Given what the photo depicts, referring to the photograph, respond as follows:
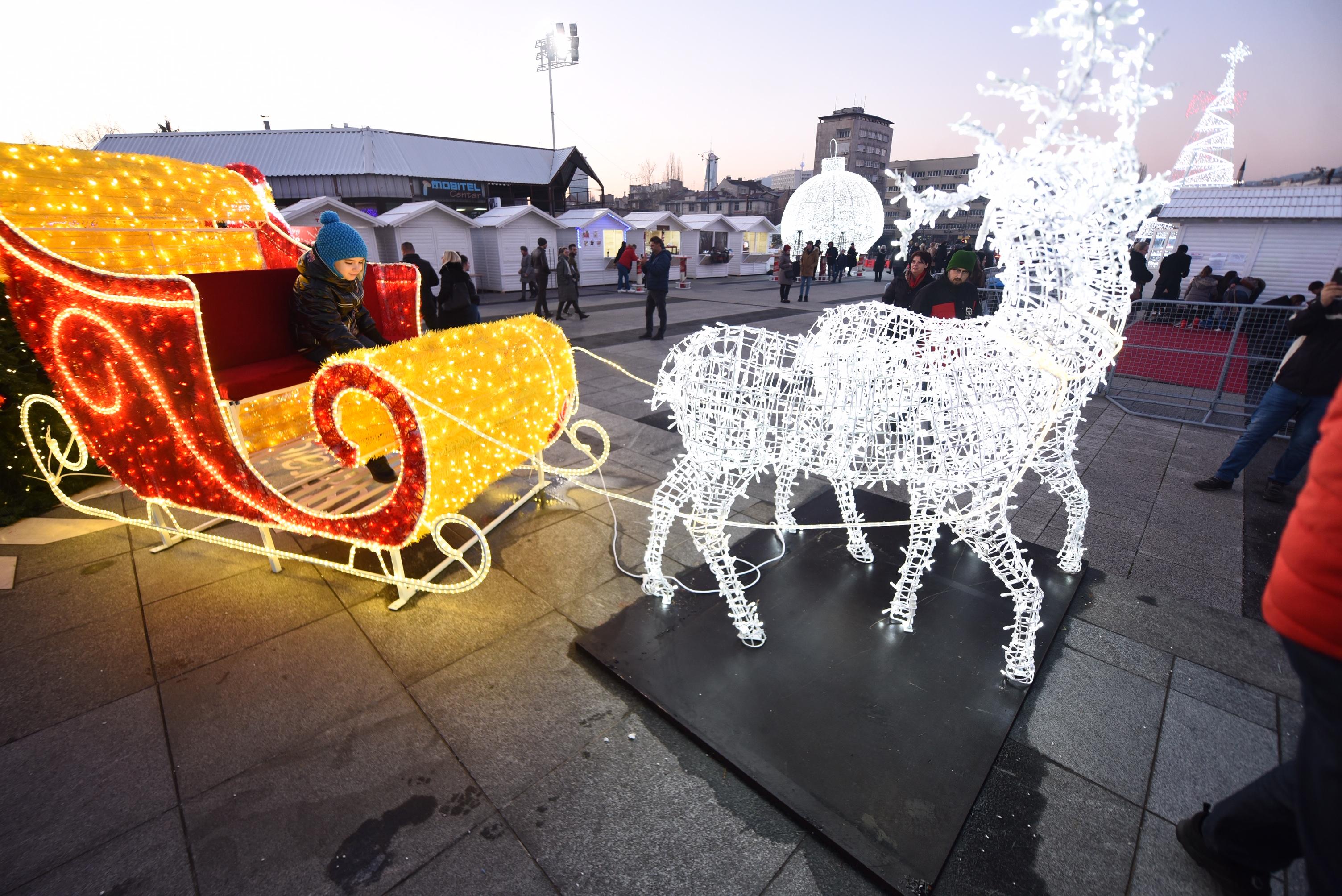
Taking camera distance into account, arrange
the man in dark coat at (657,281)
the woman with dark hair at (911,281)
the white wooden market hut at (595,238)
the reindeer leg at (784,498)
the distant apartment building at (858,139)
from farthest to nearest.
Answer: the distant apartment building at (858,139) < the white wooden market hut at (595,238) < the man in dark coat at (657,281) < the woman with dark hair at (911,281) < the reindeer leg at (784,498)

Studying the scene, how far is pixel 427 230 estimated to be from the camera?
1451cm

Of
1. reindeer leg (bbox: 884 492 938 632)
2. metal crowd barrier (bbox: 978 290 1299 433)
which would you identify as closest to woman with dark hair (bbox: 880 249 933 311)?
metal crowd barrier (bbox: 978 290 1299 433)

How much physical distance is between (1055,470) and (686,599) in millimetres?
2332

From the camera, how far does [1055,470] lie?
3.37 meters

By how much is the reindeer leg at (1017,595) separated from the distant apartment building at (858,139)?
82031 mm

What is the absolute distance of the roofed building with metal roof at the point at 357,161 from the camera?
742 inches

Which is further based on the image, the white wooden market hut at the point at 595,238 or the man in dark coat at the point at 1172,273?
the white wooden market hut at the point at 595,238

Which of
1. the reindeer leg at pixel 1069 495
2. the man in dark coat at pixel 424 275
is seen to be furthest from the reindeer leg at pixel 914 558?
the man in dark coat at pixel 424 275

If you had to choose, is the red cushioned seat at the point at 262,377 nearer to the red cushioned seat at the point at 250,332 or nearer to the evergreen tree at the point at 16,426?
the red cushioned seat at the point at 250,332

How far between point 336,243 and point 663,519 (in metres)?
2.53

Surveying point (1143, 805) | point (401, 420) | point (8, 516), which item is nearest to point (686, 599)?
point (401, 420)

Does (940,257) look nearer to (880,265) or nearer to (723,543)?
(880,265)

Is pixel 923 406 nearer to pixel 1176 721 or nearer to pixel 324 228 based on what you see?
pixel 1176 721

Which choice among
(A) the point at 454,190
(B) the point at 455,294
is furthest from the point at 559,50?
(B) the point at 455,294
